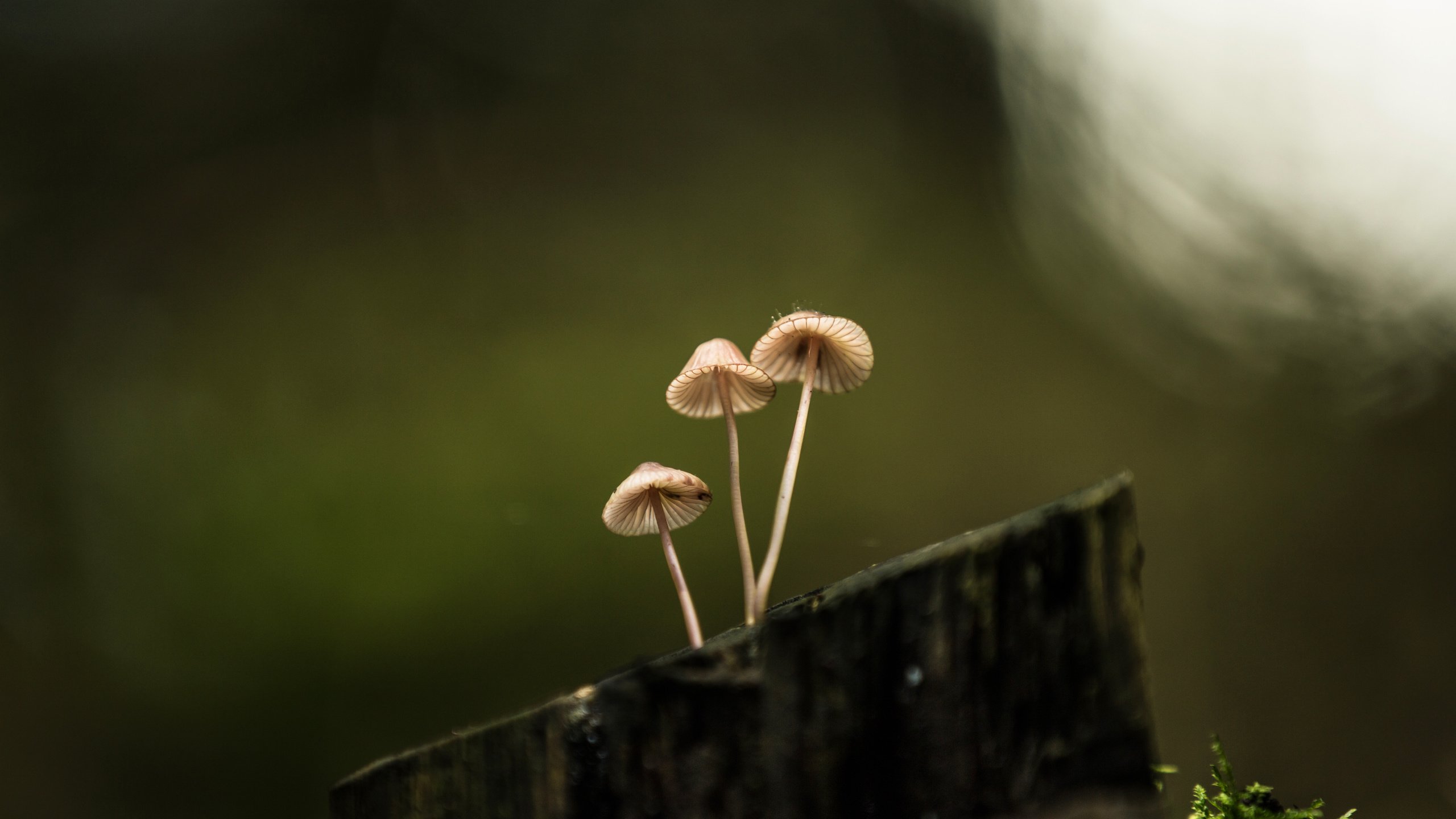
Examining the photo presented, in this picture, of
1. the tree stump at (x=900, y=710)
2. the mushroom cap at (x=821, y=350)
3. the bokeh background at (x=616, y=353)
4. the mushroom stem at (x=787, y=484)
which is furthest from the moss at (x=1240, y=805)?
the bokeh background at (x=616, y=353)

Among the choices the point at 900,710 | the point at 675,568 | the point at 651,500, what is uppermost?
the point at 651,500

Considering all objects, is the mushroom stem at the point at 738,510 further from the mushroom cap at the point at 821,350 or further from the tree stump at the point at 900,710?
the tree stump at the point at 900,710

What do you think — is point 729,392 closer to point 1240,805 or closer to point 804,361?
point 804,361

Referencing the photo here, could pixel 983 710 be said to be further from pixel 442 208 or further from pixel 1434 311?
pixel 1434 311

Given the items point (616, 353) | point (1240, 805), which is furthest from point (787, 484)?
point (616, 353)

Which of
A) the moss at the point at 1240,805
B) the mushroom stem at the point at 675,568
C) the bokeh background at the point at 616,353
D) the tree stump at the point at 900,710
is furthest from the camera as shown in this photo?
the bokeh background at the point at 616,353

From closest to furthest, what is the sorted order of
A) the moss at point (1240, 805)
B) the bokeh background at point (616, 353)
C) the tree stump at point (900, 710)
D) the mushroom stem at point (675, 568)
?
the tree stump at point (900, 710) < the moss at point (1240, 805) < the mushroom stem at point (675, 568) < the bokeh background at point (616, 353)

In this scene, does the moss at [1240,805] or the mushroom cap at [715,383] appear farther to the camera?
the mushroom cap at [715,383]

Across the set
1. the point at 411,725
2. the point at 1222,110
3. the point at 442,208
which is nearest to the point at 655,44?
the point at 442,208

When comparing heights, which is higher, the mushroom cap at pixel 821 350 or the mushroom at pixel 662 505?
the mushroom cap at pixel 821 350
